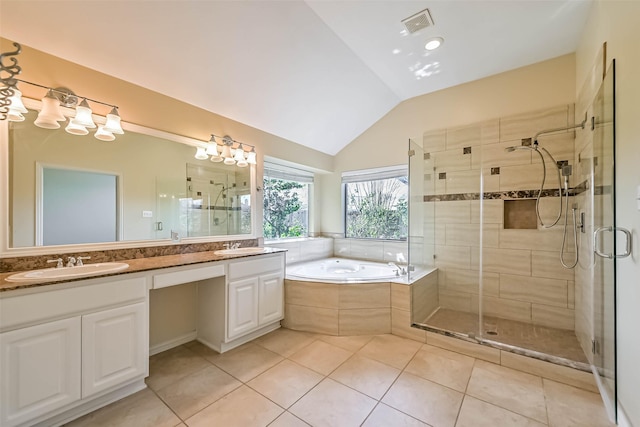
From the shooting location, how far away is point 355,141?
3.95 meters

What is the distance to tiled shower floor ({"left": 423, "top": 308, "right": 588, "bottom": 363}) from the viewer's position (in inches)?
85.4

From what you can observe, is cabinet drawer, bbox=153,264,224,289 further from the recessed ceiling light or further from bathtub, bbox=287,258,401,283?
the recessed ceiling light

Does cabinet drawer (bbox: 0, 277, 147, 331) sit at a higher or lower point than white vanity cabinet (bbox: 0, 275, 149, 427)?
higher

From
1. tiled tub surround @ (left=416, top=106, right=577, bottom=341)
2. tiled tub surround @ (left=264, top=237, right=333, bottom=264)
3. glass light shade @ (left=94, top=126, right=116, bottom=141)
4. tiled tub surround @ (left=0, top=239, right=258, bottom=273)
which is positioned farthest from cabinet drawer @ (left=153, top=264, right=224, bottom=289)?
tiled tub surround @ (left=416, top=106, right=577, bottom=341)

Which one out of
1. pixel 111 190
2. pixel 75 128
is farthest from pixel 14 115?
pixel 111 190

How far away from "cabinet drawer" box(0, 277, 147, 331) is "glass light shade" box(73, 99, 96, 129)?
43.8 inches

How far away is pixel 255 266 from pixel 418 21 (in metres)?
2.56

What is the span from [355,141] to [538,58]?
86.5 inches

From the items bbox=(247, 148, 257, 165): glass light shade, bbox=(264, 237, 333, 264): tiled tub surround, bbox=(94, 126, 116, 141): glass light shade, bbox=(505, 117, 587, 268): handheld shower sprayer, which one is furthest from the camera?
bbox=(264, 237, 333, 264): tiled tub surround

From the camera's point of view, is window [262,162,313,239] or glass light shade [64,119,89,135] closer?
glass light shade [64,119,89,135]

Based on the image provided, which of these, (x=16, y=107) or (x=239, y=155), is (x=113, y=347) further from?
(x=239, y=155)

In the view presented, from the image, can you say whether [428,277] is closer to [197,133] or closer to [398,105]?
[398,105]

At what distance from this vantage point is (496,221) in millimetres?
2859

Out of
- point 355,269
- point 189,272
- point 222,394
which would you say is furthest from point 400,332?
point 189,272
